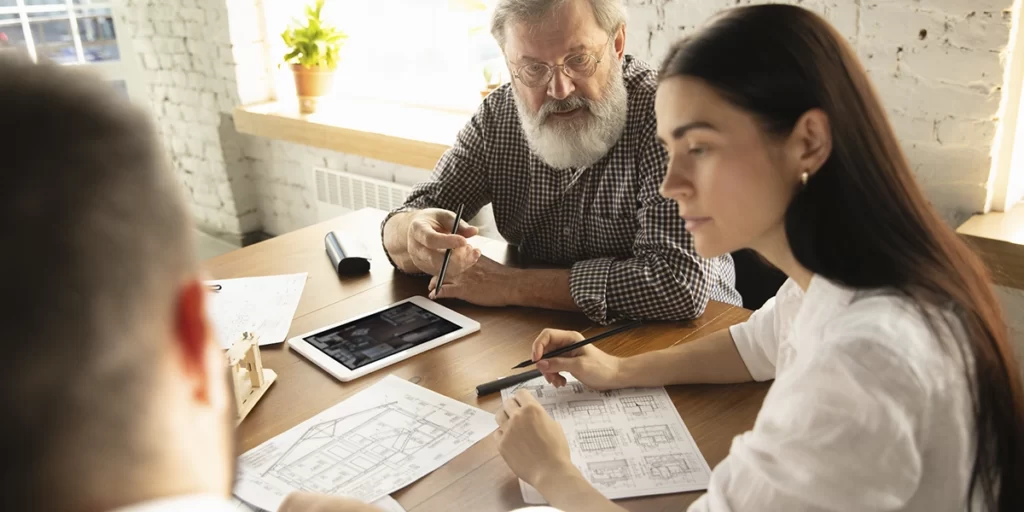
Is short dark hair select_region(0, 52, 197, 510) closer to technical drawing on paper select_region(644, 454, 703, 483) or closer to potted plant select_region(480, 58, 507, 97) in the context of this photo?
technical drawing on paper select_region(644, 454, 703, 483)

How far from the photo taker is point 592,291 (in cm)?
160

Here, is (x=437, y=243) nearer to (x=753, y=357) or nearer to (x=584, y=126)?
(x=584, y=126)

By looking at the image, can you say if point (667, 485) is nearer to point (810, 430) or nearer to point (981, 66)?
point (810, 430)

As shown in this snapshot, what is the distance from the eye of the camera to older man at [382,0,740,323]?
5.32 ft

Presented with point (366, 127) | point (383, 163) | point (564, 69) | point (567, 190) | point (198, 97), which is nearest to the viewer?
point (564, 69)

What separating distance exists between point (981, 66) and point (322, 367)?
5.12 ft

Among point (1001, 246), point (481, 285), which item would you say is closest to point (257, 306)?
point (481, 285)

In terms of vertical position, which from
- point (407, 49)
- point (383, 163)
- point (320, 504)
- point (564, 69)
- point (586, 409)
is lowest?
point (383, 163)

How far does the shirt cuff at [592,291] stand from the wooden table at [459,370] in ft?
0.11

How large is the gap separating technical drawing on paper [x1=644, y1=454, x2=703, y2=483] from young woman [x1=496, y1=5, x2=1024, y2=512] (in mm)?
128

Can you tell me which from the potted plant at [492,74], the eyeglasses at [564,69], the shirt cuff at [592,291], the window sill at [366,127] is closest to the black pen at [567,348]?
the shirt cuff at [592,291]

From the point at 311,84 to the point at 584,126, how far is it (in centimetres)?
210

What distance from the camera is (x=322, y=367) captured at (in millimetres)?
1413

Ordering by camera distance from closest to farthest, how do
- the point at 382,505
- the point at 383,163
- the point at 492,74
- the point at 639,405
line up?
the point at 382,505
the point at 639,405
the point at 492,74
the point at 383,163
